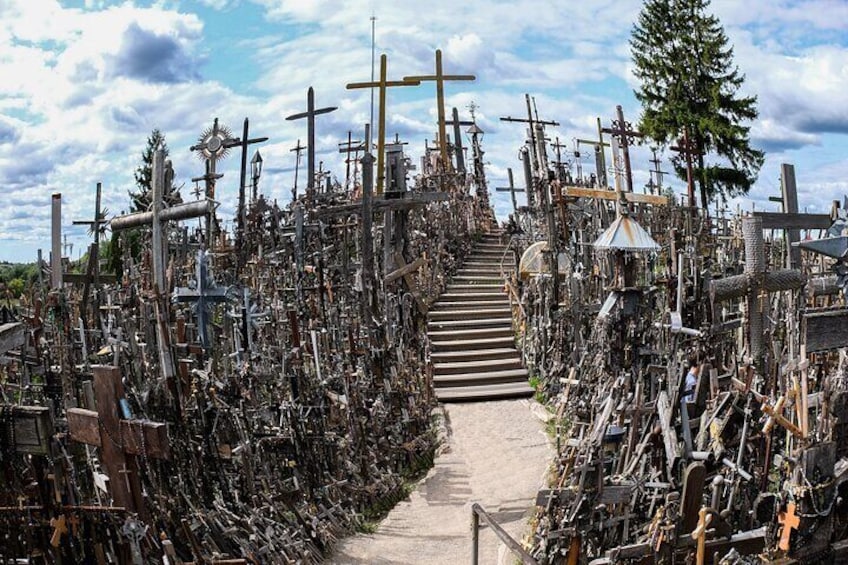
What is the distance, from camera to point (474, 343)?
19.0 meters

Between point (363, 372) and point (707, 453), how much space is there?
241 inches

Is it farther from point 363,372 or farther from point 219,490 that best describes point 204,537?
point 363,372

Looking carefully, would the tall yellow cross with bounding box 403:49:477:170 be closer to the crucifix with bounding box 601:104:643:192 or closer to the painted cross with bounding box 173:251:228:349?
the crucifix with bounding box 601:104:643:192

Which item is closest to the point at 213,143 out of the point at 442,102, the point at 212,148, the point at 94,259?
the point at 212,148

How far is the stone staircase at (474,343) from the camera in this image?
17250 millimetres

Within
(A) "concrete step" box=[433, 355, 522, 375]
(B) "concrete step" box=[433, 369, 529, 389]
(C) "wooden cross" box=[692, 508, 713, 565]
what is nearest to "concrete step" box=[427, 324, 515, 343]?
(A) "concrete step" box=[433, 355, 522, 375]

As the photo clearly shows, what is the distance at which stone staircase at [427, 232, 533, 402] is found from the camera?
679 inches

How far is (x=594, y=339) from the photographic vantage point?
565 inches

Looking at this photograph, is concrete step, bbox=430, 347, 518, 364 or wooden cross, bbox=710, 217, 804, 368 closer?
wooden cross, bbox=710, 217, 804, 368

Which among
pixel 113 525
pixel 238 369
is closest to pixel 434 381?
pixel 238 369

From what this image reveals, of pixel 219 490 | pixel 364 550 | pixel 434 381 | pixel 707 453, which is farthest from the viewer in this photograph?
pixel 434 381

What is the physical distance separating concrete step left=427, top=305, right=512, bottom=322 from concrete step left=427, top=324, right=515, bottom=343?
552mm

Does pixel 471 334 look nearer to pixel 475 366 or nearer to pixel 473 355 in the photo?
pixel 473 355

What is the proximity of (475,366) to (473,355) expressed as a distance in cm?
50
